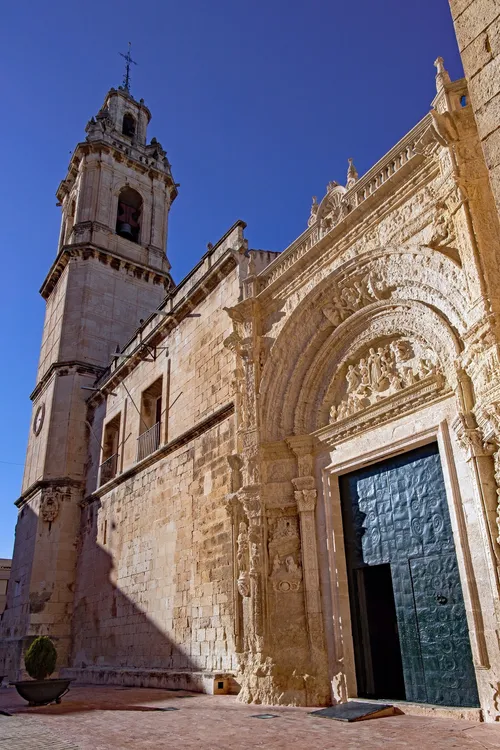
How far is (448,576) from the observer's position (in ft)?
18.7

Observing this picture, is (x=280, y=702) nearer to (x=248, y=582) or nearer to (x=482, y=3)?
(x=248, y=582)

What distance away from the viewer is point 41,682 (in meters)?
7.12

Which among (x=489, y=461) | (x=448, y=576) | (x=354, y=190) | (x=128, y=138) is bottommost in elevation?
(x=448, y=576)

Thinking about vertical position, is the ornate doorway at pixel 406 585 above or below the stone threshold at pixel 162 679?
above

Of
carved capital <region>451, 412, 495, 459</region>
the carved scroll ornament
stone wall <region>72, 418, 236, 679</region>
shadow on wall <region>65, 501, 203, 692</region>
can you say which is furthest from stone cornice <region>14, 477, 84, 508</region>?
carved capital <region>451, 412, 495, 459</region>

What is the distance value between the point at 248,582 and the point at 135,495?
17.4 feet

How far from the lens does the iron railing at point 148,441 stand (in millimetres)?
12430

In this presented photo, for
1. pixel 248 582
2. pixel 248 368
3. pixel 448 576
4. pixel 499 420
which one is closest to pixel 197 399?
pixel 248 368

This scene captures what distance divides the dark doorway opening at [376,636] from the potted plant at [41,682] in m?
3.78

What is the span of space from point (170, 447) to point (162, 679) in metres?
3.88

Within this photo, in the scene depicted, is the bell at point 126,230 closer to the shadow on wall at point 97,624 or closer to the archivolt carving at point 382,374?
the shadow on wall at point 97,624

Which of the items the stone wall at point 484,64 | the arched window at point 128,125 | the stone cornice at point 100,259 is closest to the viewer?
the stone wall at point 484,64

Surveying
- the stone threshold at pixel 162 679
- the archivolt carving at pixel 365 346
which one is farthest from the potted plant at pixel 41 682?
the archivolt carving at pixel 365 346

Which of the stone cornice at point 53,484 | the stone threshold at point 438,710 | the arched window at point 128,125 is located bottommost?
the stone threshold at point 438,710
